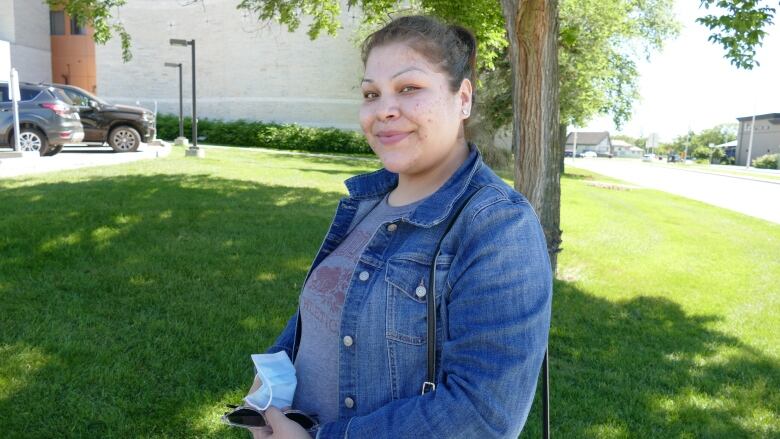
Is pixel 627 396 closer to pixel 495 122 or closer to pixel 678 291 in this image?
pixel 678 291

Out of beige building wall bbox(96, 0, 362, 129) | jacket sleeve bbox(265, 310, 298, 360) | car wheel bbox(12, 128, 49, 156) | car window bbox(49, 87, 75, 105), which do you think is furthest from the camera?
beige building wall bbox(96, 0, 362, 129)

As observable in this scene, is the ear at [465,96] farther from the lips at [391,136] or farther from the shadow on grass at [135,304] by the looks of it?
the shadow on grass at [135,304]

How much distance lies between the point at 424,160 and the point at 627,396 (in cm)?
336

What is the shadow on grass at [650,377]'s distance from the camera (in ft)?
13.0

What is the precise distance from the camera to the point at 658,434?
383cm

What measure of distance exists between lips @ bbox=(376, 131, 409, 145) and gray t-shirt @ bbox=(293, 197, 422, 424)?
7.2 inches

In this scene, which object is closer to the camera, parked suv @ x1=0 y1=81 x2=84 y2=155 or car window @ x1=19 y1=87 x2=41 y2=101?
parked suv @ x1=0 y1=81 x2=84 y2=155

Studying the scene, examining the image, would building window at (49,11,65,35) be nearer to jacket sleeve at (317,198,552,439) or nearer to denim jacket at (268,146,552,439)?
denim jacket at (268,146,552,439)

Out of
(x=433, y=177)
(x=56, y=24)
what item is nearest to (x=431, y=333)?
(x=433, y=177)

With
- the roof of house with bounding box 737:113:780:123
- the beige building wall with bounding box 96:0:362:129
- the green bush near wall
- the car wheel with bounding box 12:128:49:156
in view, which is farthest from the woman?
the roof of house with bounding box 737:113:780:123

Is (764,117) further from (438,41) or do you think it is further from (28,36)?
(438,41)

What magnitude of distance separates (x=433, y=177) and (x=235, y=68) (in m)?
38.5

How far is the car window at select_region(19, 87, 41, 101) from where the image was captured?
15.3 m

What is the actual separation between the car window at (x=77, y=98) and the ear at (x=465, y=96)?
62.4ft
